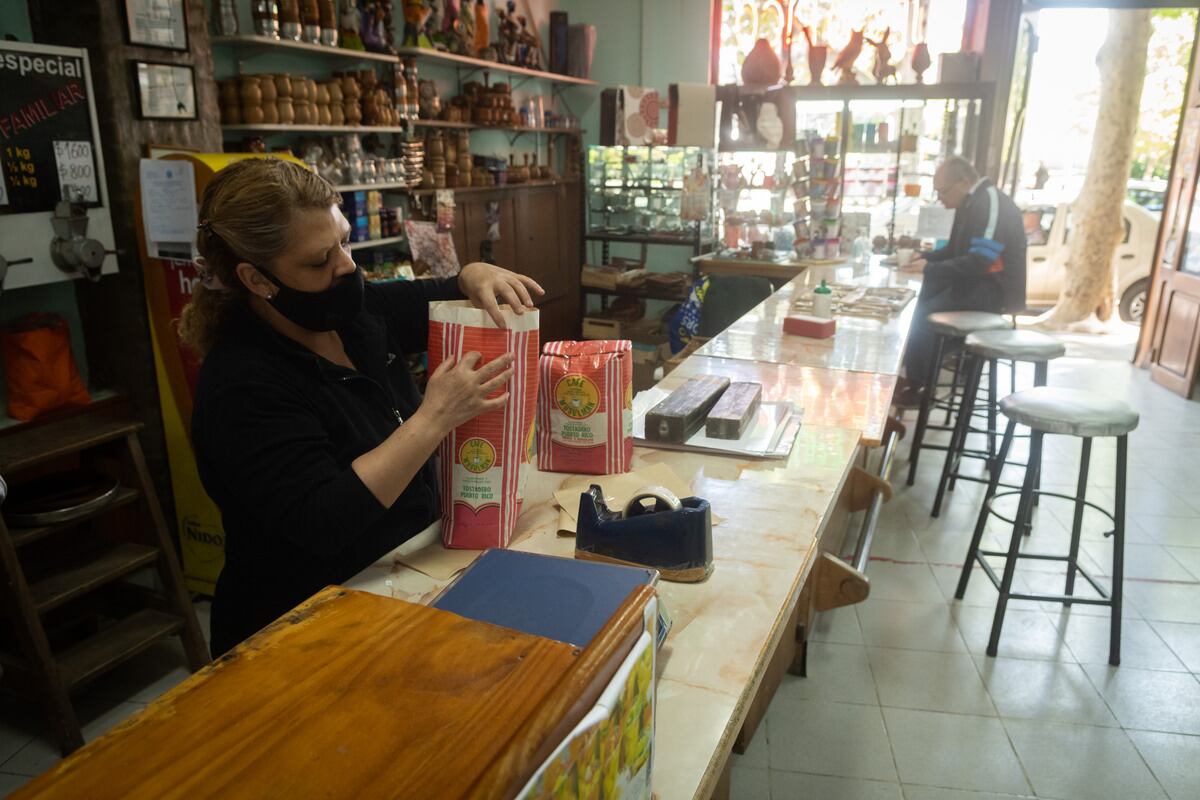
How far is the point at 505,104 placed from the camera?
5.71 m

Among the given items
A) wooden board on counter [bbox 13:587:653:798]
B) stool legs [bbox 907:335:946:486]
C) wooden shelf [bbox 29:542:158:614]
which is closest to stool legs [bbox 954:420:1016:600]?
stool legs [bbox 907:335:946:486]

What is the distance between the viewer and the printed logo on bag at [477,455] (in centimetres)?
141

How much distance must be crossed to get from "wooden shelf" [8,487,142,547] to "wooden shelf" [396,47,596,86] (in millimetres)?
3058

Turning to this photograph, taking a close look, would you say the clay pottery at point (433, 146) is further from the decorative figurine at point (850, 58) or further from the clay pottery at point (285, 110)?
the decorative figurine at point (850, 58)

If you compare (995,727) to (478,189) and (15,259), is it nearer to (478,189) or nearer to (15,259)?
(15,259)

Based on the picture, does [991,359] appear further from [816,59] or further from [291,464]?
[291,464]

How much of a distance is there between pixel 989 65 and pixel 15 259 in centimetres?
647

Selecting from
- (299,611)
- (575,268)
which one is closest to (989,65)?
(575,268)

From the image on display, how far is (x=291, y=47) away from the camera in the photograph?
3.72 m

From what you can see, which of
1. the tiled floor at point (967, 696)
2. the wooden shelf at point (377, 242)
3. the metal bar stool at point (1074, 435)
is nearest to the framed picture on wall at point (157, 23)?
the wooden shelf at point (377, 242)

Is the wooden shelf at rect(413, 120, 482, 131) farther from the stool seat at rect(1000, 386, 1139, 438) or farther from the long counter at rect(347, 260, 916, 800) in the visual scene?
the stool seat at rect(1000, 386, 1139, 438)

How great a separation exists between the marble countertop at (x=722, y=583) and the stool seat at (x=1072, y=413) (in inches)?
40.5

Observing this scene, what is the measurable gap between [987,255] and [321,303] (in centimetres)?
450

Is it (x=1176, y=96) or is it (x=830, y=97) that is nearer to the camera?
(x=830, y=97)
